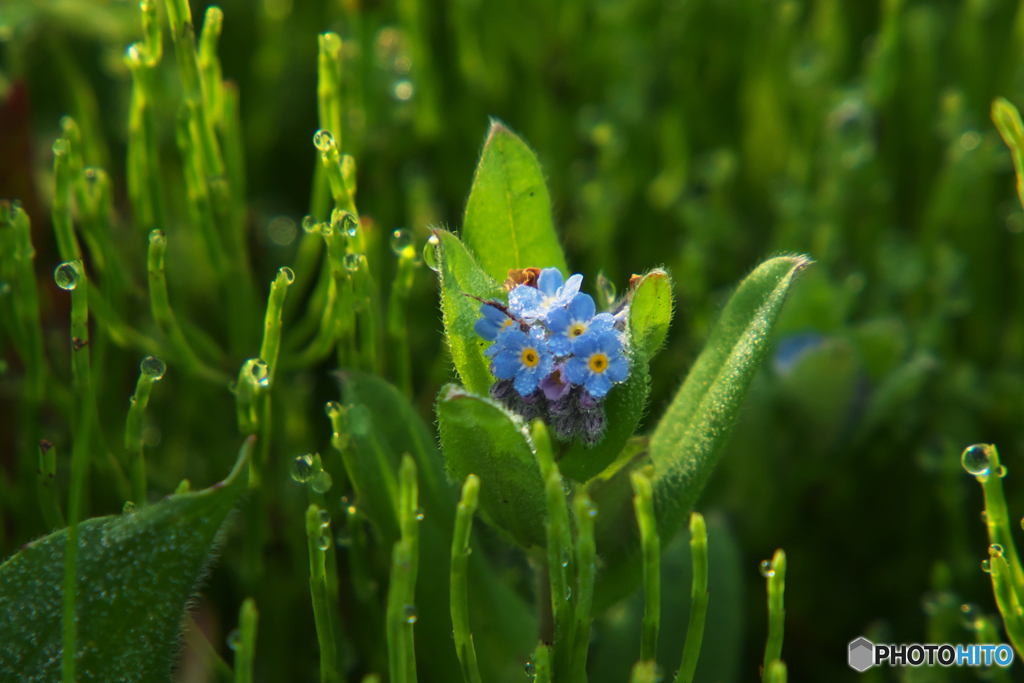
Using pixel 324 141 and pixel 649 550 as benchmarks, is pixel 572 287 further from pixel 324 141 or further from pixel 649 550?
pixel 324 141

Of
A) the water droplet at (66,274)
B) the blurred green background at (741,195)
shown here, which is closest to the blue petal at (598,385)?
the blurred green background at (741,195)

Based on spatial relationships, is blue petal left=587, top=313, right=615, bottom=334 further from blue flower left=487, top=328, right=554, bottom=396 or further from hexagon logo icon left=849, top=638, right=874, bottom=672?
hexagon logo icon left=849, top=638, right=874, bottom=672

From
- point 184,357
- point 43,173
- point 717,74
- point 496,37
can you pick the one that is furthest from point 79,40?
point 717,74

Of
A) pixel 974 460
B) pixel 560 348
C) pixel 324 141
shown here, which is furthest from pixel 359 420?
pixel 974 460

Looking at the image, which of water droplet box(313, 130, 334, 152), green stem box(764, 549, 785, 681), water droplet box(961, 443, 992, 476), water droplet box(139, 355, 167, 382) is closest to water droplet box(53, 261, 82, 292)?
water droplet box(139, 355, 167, 382)

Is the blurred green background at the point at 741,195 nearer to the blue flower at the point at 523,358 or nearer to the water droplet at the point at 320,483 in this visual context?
the water droplet at the point at 320,483
